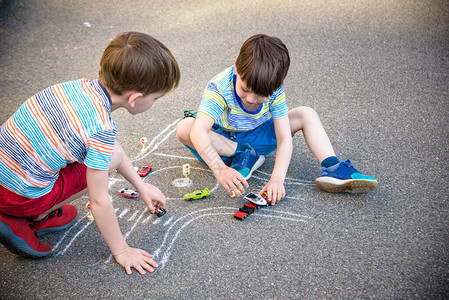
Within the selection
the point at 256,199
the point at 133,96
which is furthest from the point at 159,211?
the point at 133,96

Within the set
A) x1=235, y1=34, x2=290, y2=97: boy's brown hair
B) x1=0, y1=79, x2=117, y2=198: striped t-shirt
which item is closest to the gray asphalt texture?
x1=0, y1=79, x2=117, y2=198: striped t-shirt

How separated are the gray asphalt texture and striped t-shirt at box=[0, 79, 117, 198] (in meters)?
0.49

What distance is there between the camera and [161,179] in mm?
2385

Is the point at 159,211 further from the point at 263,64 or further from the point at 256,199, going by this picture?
the point at 263,64

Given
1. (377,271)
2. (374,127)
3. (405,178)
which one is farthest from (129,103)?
(374,127)

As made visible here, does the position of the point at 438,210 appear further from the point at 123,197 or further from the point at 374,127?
the point at 123,197

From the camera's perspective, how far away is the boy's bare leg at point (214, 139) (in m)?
2.27

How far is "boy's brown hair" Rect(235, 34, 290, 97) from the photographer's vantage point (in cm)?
192

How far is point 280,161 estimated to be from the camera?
2213 mm

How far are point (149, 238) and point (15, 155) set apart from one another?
72 centimetres

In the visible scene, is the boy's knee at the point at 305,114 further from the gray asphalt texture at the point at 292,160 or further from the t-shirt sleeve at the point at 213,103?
the t-shirt sleeve at the point at 213,103

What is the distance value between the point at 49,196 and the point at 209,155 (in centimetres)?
85

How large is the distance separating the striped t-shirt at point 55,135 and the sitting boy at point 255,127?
70 cm

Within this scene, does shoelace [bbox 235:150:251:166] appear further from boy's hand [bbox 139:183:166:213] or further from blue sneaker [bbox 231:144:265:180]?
boy's hand [bbox 139:183:166:213]
